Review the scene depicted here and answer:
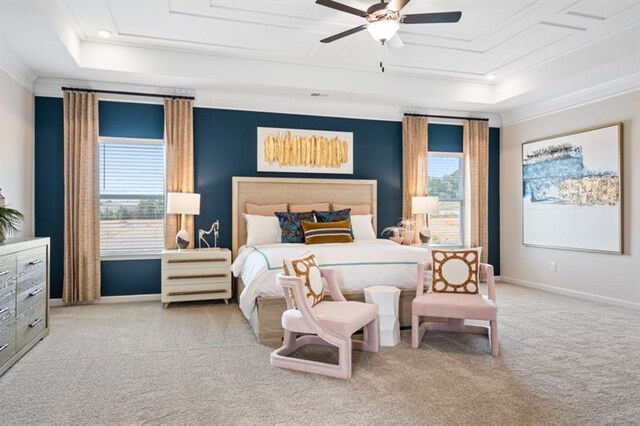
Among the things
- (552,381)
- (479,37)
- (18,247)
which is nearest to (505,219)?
(479,37)

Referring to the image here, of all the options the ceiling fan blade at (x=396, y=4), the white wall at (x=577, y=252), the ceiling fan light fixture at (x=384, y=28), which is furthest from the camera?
the white wall at (x=577, y=252)

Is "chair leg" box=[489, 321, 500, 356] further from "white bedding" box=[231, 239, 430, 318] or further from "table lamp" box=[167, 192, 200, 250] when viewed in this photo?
"table lamp" box=[167, 192, 200, 250]

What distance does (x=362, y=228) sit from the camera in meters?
5.57

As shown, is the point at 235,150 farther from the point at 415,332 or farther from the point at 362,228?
the point at 415,332

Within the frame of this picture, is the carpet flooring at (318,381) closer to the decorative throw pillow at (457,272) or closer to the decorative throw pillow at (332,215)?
the decorative throw pillow at (457,272)

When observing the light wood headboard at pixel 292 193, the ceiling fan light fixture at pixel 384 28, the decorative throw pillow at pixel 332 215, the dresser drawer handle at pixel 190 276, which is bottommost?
the dresser drawer handle at pixel 190 276

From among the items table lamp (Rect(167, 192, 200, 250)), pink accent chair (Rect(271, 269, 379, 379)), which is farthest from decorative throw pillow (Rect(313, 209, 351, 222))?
pink accent chair (Rect(271, 269, 379, 379))

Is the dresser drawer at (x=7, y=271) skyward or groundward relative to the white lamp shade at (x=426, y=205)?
groundward

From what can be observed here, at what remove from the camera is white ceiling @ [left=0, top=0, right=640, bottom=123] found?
12.3 ft

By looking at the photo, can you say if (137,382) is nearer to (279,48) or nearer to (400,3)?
(400,3)

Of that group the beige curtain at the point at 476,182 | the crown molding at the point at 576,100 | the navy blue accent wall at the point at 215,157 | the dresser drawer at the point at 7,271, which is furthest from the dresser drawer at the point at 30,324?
the crown molding at the point at 576,100

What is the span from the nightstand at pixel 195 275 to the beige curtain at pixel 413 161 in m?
2.81

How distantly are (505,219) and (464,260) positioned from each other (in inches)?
140

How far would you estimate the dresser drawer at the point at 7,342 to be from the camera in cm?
289
